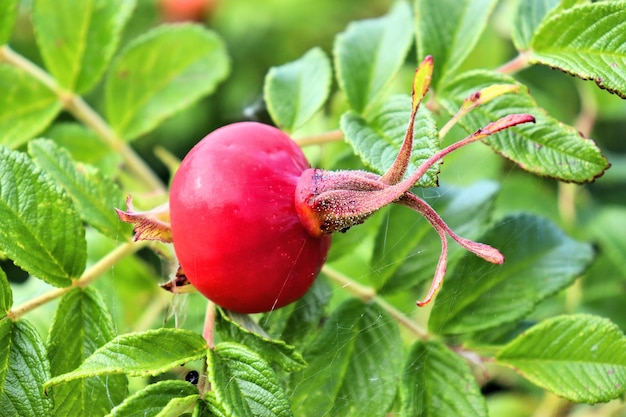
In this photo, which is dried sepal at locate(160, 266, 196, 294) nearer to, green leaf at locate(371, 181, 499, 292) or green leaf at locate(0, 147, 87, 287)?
green leaf at locate(0, 147, 87, 287)

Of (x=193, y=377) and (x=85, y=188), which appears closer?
(x=193, y=377)

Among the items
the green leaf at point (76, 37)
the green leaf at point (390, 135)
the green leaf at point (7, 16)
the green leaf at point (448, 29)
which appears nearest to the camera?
the green leaf at point (390, 135)

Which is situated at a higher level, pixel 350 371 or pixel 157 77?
pixel 157 77

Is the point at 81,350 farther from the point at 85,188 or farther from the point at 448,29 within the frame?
the point at 448,29

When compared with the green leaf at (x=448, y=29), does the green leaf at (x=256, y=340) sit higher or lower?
lower

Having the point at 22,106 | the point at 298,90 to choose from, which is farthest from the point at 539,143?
the point at 22,106

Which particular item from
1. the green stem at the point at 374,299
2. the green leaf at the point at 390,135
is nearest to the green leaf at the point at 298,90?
the green leaf at the point at 390,135

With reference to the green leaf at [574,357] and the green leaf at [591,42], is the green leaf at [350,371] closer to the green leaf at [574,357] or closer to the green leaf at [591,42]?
the green leaf at [574,357]

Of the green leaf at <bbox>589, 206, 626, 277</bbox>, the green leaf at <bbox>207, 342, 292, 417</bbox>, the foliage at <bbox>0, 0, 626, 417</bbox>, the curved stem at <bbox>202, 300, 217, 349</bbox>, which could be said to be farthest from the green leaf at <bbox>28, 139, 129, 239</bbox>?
the green leaf at <bbox>589, 206, 626, 277</bbox>
